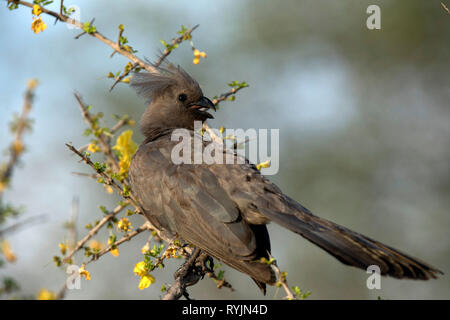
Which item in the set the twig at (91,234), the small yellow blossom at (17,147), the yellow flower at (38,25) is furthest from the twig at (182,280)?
the yellow flower at (38,25)

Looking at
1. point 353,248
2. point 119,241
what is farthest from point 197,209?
point 353,248

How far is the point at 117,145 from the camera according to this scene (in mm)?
5391

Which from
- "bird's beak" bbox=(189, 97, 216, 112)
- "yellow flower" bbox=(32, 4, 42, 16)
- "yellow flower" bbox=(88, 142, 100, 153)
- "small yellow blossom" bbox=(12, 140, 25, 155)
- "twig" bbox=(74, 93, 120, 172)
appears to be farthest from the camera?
"bird's beak" bbox=(189, 97, 216, 112)

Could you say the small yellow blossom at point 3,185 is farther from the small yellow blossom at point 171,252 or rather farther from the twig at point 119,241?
the small yellow blossom at point 171,252

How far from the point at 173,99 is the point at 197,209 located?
164 cm

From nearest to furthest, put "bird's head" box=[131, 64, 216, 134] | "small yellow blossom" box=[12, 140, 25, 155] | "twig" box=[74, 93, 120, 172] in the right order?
"twig" box=[74, 93, 120, 172]
"small yellow blossom" box=[12, 140, 25, 155]
"bird's head" box=[131, 64, 216, 134]

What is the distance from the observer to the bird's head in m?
5.93

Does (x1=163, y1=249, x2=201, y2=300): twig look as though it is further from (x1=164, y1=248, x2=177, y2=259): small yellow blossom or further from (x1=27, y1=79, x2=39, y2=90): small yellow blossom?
(x1=27, y1=79, x2=39, y2=90): small yellow blossom

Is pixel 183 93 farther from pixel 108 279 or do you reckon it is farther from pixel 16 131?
pixel 108 279

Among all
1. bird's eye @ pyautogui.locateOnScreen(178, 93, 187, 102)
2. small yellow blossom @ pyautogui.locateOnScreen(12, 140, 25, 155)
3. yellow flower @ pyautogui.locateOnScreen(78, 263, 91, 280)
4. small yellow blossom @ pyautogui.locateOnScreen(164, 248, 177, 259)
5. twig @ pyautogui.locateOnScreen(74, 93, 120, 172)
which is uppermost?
bird's eye @ pyautogui.locateOnScreen(178, 93, 187, 102)

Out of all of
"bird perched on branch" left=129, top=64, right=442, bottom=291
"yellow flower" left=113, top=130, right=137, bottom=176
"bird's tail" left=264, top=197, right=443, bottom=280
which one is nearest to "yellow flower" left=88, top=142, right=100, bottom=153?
"yellow flower" left=113, top=130, right=137, bottom=176

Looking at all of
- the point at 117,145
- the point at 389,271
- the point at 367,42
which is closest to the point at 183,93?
the point at 117,145

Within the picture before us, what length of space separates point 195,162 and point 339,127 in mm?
8249

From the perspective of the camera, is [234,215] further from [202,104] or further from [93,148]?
[202,104]
